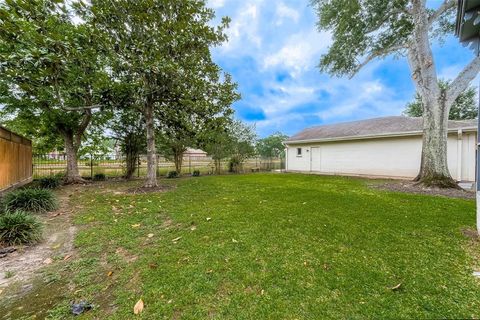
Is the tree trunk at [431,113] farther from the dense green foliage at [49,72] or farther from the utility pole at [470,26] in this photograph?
the dense green foliage at [49,72]

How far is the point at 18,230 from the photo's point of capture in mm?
3590

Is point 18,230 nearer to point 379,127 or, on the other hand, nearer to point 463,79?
point 463,79

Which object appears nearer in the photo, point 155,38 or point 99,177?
point 155,38

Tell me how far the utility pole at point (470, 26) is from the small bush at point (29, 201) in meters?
8.79

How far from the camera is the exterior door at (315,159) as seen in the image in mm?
14914

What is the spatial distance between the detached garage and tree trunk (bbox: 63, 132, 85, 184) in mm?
13200

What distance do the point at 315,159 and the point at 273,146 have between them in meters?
10.9

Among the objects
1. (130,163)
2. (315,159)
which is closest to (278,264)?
(130,163)

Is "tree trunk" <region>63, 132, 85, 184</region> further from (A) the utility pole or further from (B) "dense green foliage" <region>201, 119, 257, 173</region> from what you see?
(A) the utility pole

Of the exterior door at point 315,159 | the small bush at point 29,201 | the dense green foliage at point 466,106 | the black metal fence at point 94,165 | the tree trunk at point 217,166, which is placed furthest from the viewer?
the dense green foliage at point 466,106

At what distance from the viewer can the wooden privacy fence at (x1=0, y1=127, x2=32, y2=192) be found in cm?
708

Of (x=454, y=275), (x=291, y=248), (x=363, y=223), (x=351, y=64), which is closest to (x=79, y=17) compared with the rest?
(x=291, y=248)

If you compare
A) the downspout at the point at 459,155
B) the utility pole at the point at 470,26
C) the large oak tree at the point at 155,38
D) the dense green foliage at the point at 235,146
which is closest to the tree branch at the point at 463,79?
the downspout at the point at 459,155

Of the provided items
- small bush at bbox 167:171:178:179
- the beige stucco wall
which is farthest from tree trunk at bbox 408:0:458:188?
small bush at bbox 167:171:178:179
